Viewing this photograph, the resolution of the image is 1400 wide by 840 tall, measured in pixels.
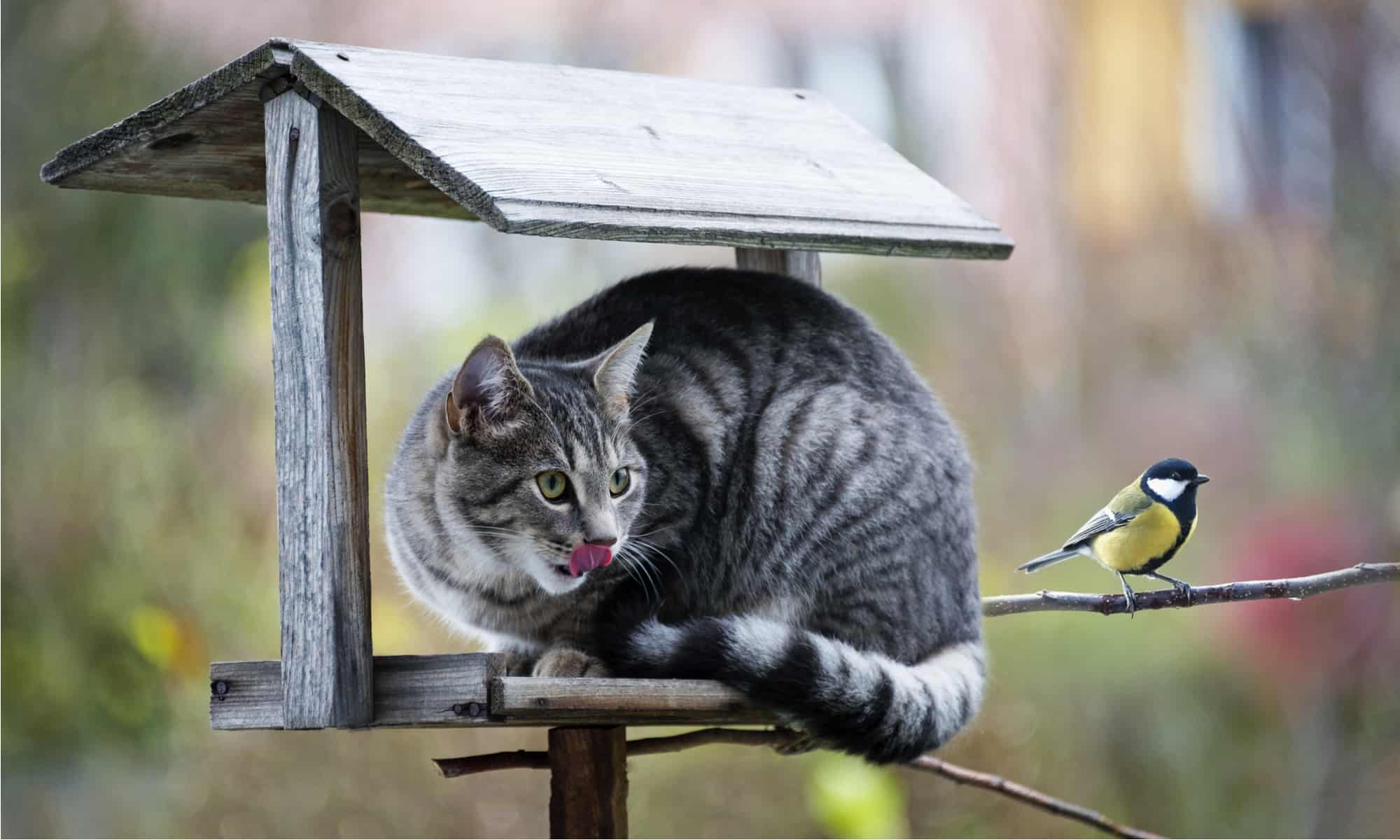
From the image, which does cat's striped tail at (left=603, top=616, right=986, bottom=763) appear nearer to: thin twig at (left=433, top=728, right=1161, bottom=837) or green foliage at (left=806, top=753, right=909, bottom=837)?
thin twig at (left=433, top=728, right=1161, bottom=837)

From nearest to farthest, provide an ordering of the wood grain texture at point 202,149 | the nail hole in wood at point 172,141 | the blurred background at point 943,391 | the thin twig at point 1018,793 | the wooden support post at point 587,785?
the wood grain texture at point 202,149
the nail hole in wood at point 172,141
the wooden support post at point 587,785
the thin twig at point 1018,793
the blurred background at point 943,391

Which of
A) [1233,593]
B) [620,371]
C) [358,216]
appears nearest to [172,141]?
[358,216]

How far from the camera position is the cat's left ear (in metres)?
1.55

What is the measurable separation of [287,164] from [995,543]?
2.64 metres

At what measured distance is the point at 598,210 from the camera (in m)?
1.31

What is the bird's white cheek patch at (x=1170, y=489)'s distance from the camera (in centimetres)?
167

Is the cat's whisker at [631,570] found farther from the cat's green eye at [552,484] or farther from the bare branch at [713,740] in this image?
the bare branch at [713,740]

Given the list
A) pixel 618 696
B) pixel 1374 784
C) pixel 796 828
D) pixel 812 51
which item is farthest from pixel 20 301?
pixel 1374 784

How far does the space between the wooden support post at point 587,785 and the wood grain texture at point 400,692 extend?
1.23 ft

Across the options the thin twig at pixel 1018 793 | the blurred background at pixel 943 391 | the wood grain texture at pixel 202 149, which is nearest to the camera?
the wood grain texture at pixel 202 149

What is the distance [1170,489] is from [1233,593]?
15cm

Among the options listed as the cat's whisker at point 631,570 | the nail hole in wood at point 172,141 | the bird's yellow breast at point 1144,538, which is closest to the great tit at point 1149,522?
the bird's yellow breast at point 1144,538

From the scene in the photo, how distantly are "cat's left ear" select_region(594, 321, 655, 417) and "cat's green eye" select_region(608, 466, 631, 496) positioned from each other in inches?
2.5

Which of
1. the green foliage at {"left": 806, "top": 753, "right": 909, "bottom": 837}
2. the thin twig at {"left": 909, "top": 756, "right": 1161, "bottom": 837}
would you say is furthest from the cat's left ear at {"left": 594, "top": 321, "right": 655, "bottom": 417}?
the green foliage at {"left": 806, "top": 753, "right": 909, "bottom": 837}
